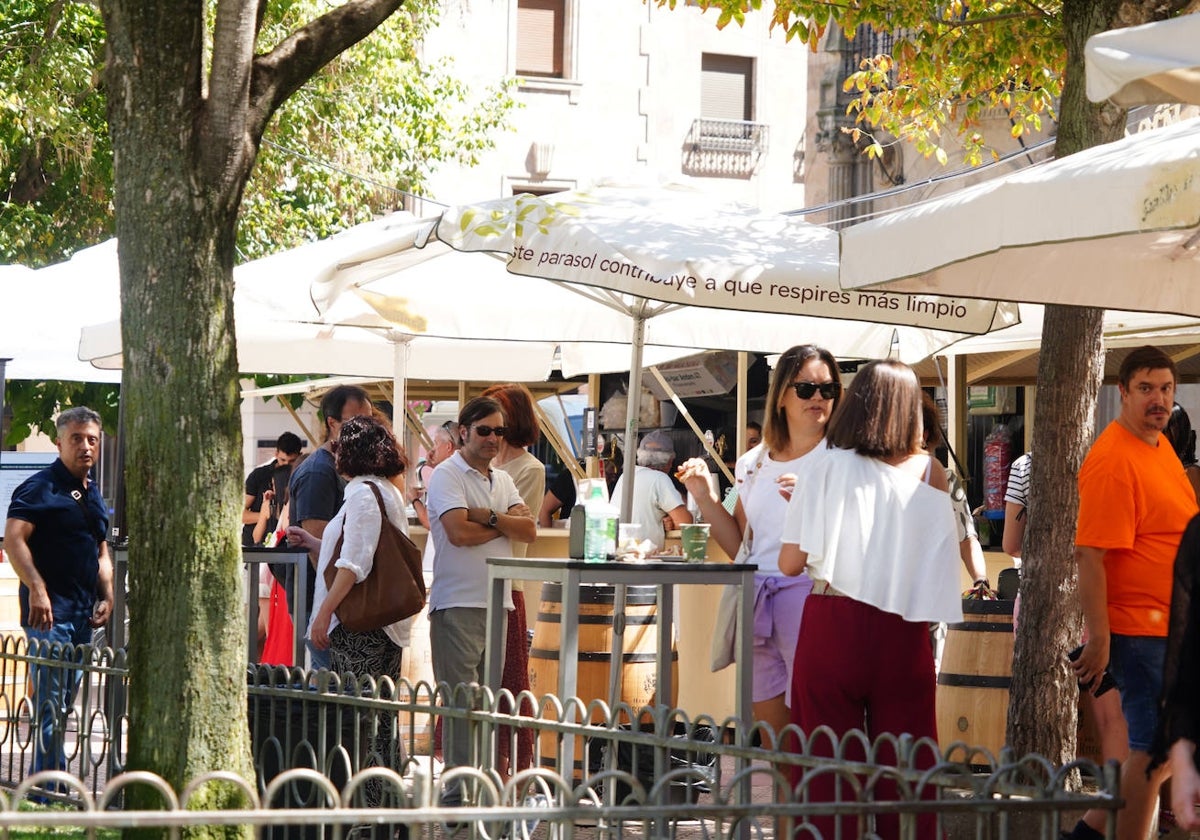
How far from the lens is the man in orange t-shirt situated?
6207 mm

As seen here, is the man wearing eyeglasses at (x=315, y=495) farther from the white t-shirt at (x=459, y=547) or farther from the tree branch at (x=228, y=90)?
the tree branch at (x=228, y=90)

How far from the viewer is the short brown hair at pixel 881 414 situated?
18.6ft

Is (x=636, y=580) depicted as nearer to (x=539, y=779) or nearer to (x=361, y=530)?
(x=361, y=530)

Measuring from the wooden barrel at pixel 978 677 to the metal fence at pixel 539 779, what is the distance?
0.77 ft

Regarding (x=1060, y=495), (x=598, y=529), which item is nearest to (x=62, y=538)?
(x=598, y=529)

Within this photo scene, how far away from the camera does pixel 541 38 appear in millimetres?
34656

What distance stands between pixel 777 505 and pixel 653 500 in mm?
2610

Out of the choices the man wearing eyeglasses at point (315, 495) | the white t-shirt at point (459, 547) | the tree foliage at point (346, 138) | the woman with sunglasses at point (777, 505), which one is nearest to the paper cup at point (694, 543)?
the woman with sunglasses at point (777, 505)

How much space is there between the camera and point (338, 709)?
19.0ft

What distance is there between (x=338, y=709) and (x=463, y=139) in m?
19.8

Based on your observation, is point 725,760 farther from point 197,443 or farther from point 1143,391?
point 197,443

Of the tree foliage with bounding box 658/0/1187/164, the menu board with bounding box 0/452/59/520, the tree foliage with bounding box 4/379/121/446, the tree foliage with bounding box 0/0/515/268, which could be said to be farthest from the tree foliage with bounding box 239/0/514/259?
the tree foliage with bounding box 658/0/1187/164

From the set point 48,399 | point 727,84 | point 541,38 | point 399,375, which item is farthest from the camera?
point 727,84

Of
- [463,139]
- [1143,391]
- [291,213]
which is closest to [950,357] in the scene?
[1143,391]
